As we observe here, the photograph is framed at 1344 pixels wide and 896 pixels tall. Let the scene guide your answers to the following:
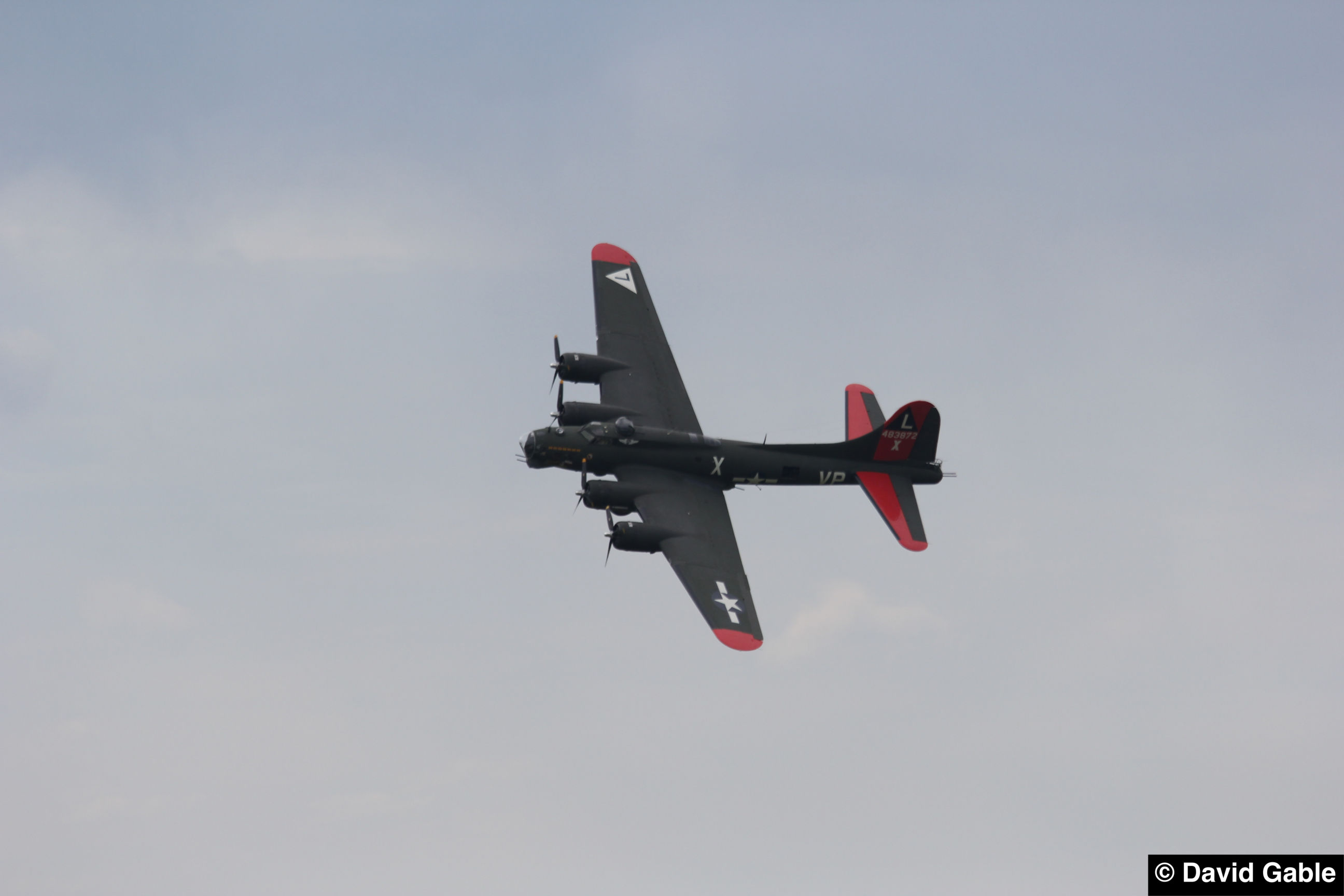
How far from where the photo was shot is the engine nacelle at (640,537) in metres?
45.4

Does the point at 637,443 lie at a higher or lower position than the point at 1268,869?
higher

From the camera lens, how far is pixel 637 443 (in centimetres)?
4872

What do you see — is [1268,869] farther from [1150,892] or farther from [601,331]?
[601,331]

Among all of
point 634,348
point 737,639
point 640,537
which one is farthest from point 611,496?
point 634,348

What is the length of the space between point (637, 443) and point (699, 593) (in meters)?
7.15

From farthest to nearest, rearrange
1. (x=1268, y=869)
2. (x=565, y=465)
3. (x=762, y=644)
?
(x=565, y=465), (x=762, y=644), (x=1268, y=869)

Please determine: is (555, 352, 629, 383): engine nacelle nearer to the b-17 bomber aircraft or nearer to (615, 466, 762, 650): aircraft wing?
the b-17 bomber aircraft

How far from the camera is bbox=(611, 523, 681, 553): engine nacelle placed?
45375 mm

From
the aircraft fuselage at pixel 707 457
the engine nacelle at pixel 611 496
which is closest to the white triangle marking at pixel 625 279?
the aircraft fuselage at pixel 707 457

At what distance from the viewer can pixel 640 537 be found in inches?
1799

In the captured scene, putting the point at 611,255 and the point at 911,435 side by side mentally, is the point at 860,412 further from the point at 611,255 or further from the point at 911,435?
the point at 611,255

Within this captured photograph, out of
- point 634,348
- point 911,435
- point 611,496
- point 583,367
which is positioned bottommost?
point 611,496

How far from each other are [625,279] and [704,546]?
1513 cm

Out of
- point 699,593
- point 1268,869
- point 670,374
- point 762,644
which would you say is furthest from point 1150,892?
point 670,374
